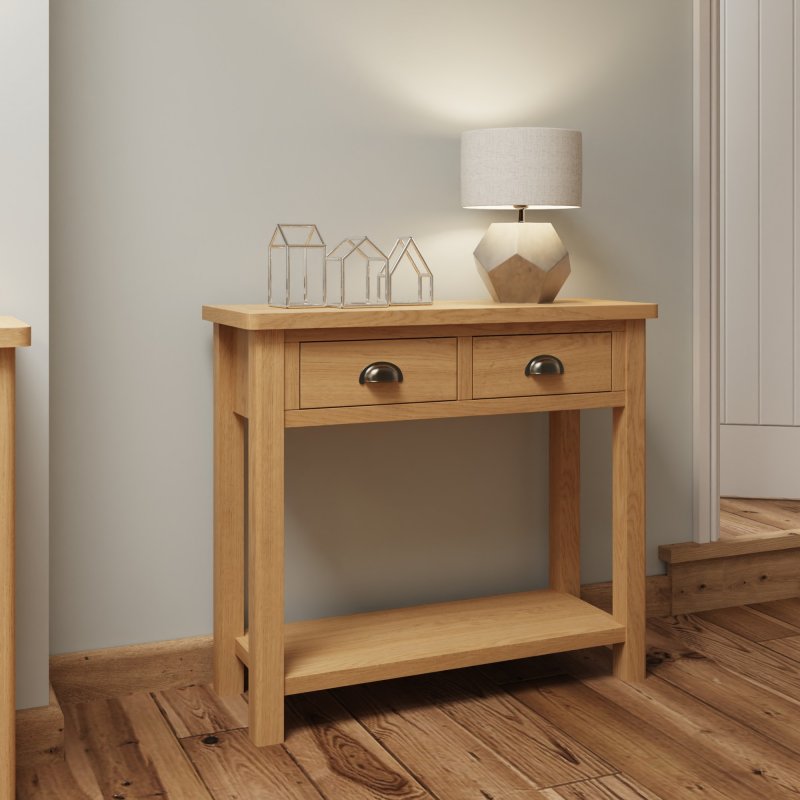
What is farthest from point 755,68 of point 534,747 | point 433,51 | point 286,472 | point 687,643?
point 534,747

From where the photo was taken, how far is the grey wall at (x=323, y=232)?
2.18 meters

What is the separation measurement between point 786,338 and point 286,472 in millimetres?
2105

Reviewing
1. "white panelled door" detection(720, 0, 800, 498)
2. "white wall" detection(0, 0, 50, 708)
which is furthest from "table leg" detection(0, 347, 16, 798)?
"white panelled door" detection(720, 0, 800, 498)

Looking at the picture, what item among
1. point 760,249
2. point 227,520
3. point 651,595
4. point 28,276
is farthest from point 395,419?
point 760,249

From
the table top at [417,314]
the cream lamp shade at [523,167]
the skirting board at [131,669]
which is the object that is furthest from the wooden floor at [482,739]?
the cream lamp shade at [523,167]

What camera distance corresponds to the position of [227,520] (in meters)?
2.22

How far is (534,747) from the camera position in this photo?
198cm

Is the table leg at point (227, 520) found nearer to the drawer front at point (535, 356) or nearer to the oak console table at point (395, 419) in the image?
the oak console table at point (395, 419)

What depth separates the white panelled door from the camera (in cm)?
355

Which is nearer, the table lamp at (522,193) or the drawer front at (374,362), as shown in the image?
the drawer front at (374,362)

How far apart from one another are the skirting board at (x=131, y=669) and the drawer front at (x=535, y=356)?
0.86 metres

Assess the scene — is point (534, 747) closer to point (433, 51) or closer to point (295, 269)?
point (295, 269)

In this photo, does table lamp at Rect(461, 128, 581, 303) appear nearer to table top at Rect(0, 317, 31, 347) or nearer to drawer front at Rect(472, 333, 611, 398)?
drawer front at Rect(472, 333, 611, 398)

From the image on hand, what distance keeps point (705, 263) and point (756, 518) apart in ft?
3.22
